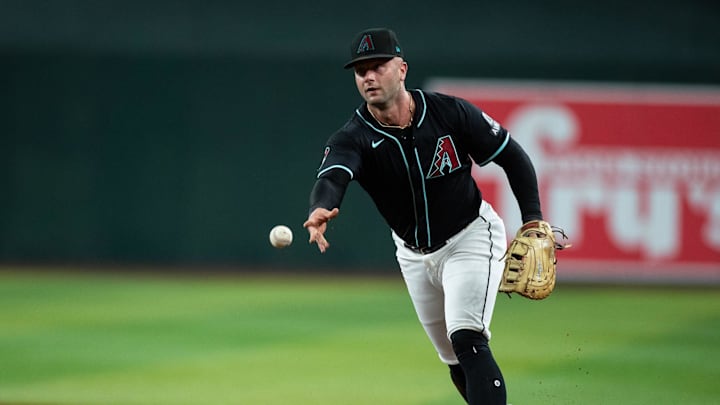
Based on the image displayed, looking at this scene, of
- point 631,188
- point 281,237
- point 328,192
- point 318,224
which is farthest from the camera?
point 631,188

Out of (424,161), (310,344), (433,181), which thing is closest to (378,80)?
(424,161)

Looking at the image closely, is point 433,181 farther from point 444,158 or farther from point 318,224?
point 318,224

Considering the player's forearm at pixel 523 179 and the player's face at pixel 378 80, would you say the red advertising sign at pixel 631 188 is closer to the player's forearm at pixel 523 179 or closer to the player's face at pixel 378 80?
the player's forearm at pixel 523 179

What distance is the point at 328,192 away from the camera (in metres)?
5.63

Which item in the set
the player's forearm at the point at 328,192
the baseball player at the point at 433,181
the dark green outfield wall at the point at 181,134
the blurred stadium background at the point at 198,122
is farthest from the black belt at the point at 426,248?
the dark green outfield wall at the point at 181,134

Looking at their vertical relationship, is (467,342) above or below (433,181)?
below

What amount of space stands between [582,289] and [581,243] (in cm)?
65

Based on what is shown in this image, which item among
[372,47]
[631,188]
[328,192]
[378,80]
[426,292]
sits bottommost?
[631,188]

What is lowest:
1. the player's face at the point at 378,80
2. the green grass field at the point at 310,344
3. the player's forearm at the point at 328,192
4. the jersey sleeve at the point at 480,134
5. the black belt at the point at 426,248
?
the green grass field at the point at 310,344

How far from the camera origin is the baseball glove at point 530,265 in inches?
230

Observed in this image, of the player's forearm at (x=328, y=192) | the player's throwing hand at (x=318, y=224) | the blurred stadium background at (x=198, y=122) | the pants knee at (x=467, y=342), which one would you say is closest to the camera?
the player's throwing hand at (x=318, y=224)

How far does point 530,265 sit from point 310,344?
15.5 feet

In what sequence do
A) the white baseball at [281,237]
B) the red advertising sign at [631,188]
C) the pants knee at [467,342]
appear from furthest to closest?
the red advertising sign at [631,188]
the pants knee at [467,342]
the white baseball at [281,237]

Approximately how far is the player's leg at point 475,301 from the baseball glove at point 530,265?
14 centimetres
